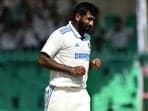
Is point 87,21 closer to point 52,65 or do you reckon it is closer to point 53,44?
point 53,44

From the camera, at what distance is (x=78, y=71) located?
650cm

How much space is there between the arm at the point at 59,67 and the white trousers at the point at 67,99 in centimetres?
26

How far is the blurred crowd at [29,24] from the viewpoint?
12.7 meters

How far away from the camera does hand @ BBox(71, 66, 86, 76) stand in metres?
6.50

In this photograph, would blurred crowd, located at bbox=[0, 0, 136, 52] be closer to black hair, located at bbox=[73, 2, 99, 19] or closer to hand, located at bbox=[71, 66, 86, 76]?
black hair, located at bbox=[73, 2, 99, 19]

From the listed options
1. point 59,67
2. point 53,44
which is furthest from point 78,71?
point 53,44

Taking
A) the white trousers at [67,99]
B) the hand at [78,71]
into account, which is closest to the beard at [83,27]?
the hand at [78,71]

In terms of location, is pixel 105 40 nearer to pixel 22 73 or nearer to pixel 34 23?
pixel 34 23

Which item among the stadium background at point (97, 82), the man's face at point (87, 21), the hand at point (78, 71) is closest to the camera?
the hand at point (78, 71)

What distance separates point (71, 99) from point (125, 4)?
1160 centimetres

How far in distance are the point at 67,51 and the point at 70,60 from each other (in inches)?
3.4

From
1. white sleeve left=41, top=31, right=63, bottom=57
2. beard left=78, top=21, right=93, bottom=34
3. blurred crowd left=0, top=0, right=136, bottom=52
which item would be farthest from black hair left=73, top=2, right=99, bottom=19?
blurred crowd left=0, top=0, right=136, bottom=52

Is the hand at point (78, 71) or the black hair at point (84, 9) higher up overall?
the black hair at point (84, 9)

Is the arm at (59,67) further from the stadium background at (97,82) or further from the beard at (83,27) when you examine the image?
the stadium background at (97,82)
